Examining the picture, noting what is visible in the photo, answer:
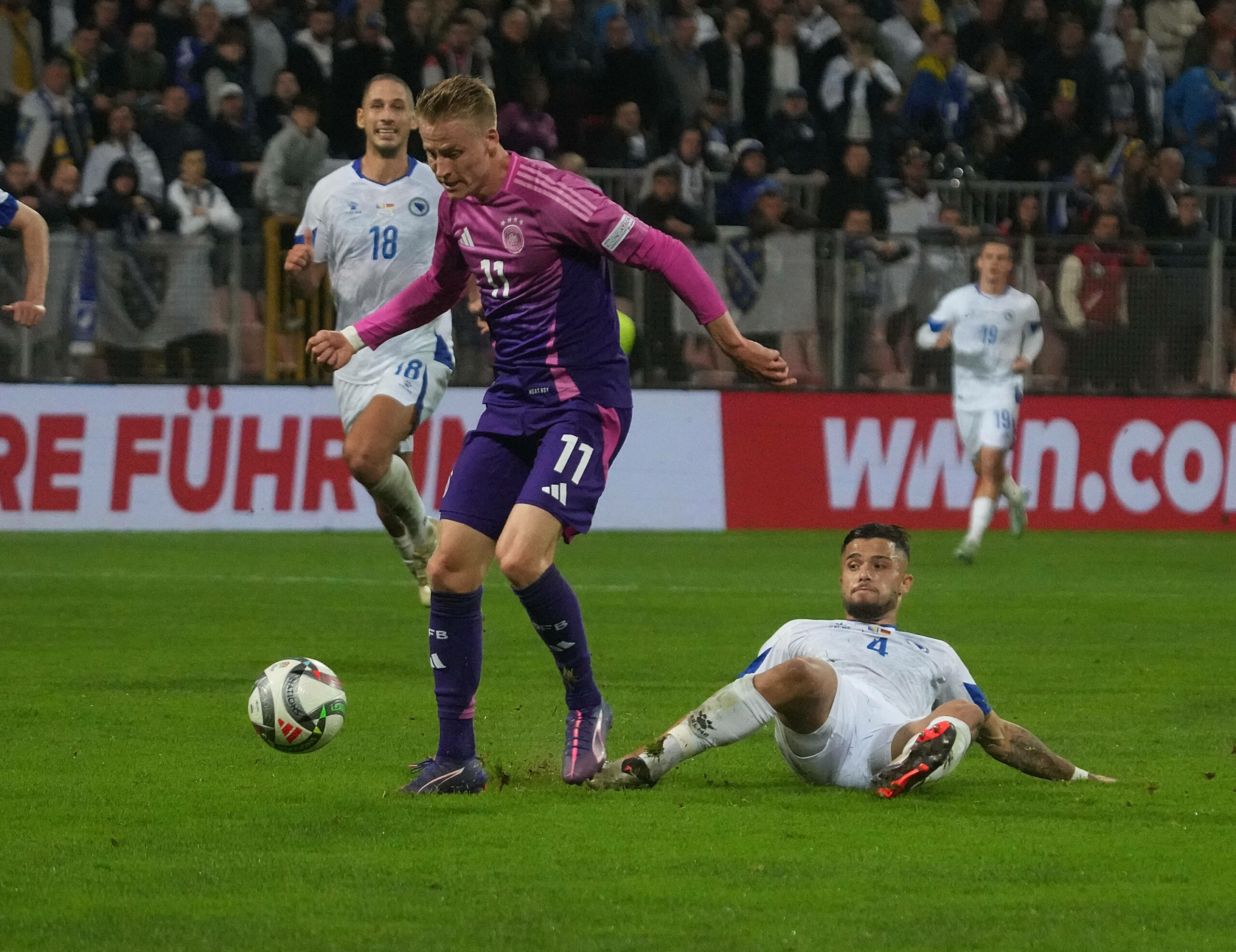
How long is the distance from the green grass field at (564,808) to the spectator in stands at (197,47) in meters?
6.79

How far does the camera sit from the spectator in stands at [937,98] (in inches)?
794

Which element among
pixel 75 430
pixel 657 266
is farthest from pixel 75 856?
pixel 75 430

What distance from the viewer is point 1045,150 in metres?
20.4

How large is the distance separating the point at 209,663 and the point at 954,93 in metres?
12.7

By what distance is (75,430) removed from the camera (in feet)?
54.1

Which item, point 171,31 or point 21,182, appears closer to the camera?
point 21,182

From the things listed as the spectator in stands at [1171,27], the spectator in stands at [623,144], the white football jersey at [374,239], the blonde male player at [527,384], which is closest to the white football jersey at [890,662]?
the blonde male player at [527,384]

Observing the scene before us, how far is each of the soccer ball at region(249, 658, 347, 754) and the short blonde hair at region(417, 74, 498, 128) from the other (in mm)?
1840

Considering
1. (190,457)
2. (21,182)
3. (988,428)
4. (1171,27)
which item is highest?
(1171,27)

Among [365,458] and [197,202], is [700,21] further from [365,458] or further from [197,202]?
[365,458]

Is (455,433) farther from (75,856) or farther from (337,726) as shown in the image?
(75,856)

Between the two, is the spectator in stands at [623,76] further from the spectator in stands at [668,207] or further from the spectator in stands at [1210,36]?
the spectator in stands at [1210,36]

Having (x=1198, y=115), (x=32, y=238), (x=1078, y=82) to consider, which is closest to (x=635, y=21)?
(x=1078, y=82)

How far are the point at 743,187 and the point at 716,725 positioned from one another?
12.5 metres
